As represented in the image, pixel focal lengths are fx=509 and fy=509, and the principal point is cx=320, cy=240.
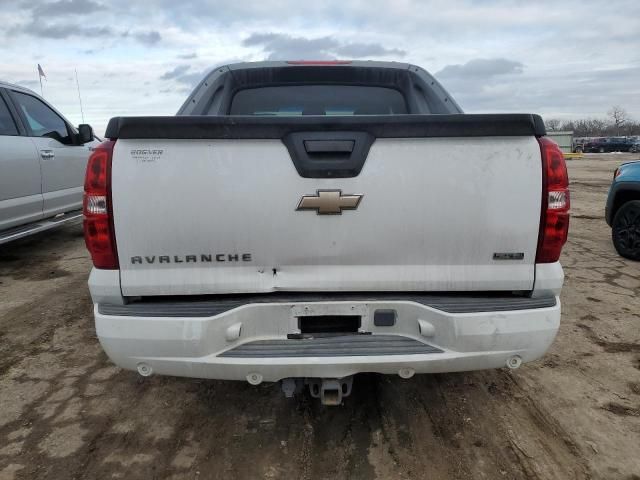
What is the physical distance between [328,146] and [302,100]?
70.9 inches

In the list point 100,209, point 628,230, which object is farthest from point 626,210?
point 100,209

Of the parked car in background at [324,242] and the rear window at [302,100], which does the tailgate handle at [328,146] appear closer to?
the parked car in background at [324,242]

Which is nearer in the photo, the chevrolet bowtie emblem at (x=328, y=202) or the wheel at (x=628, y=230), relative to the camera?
the chevrolet bowtie emblem at (x=328, y=202)

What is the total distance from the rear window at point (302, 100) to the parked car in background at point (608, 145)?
55522 millimetres

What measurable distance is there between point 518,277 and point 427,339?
51cm

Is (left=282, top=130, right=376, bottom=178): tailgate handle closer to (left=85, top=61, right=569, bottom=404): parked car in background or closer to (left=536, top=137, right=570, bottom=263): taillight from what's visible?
(left=85, top=61, right=569, bottom=404): parked car in background

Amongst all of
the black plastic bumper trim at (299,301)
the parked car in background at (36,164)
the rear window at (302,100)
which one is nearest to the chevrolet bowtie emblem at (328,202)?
the black plastic bumper trim at (299,301)

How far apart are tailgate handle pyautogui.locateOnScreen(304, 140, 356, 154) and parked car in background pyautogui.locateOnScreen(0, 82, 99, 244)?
15.3 ft

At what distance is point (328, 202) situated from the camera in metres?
2.26

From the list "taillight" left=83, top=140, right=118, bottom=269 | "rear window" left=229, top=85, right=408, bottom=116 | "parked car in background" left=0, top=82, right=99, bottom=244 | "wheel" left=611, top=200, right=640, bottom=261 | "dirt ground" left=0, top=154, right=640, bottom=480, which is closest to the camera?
"taillight" left=83, top=140, right=118, bottom=269

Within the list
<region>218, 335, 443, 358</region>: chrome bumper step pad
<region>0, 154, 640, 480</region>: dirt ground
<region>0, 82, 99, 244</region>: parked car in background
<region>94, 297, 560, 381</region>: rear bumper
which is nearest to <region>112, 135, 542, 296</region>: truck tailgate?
<region>94, 297, 560, 381</region>: rear bumper

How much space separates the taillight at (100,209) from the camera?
2.23 meters

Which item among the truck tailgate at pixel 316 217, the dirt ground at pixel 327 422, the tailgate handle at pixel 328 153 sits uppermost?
the tailgate handle at pixel 328 153

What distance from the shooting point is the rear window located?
12.9 ft
